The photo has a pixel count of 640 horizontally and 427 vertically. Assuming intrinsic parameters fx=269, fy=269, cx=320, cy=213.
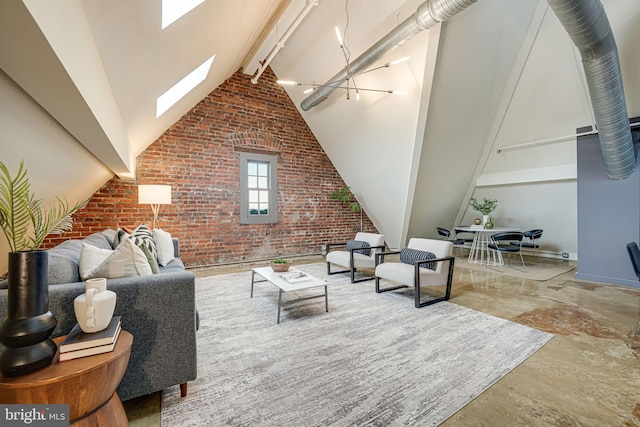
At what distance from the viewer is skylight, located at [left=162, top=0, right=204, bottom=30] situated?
78.3 inches

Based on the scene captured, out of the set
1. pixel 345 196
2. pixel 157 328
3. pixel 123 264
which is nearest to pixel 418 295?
pixel 157 328

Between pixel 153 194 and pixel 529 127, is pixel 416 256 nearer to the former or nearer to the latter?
pixel 529 127

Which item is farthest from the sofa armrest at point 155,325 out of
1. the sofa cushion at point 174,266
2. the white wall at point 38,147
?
the sofa cushion at point 174,266

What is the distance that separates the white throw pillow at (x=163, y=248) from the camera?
327 cm

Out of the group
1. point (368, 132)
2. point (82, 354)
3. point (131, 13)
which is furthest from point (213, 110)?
point (82, 354)

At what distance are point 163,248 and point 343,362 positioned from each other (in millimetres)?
2588

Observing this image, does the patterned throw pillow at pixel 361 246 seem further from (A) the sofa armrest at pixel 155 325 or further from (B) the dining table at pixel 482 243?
(A) the sofa armrest at pixel 155 325

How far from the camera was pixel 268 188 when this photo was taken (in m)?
6.04

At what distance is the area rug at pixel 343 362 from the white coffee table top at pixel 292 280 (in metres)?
0.35

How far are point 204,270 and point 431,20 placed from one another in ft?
16.6

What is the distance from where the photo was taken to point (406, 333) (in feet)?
8.16

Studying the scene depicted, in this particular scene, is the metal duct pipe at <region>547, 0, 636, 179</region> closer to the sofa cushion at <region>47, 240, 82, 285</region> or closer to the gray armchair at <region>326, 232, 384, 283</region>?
the gray armchair at <region>326, 232, 384, 283</region>

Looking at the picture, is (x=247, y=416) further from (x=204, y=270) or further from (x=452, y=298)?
(x=204, y=270)

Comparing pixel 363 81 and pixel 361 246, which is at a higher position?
pixel 363 81
